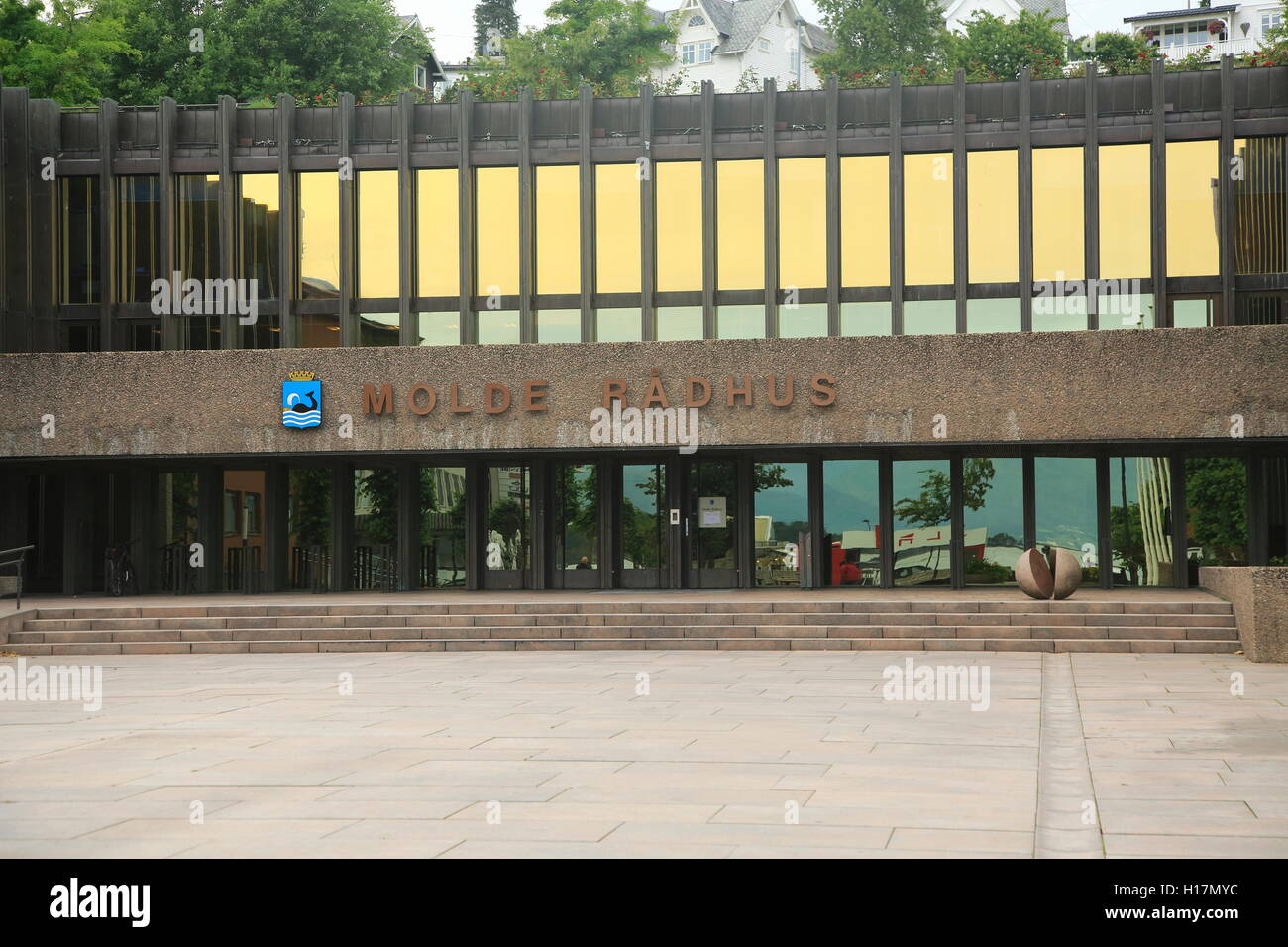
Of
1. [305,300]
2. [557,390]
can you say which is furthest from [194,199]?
[557,390]

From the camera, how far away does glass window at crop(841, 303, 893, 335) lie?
27578 mm

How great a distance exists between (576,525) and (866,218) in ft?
27.1

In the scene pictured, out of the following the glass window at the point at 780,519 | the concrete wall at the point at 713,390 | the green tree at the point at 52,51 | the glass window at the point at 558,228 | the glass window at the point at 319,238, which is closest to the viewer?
A: the concrete wall at the point at 713,390

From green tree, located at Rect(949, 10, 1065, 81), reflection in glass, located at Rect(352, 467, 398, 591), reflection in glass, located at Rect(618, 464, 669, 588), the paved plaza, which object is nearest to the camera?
the paved plaza

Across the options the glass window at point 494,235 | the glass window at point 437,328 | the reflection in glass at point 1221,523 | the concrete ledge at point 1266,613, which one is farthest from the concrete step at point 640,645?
the glass window at point 494,235

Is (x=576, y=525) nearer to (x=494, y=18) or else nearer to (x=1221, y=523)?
(x=1221, y=523)

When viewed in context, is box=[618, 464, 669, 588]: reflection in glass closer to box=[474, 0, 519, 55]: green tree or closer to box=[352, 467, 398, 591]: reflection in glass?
box=[352, 467, 398, 591]: reflection in glass

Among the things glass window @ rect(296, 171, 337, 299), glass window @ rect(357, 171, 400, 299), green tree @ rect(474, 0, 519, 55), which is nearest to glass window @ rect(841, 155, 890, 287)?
glass window @ rect(357, 171, 400, 299)

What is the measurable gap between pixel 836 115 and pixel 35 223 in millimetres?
16250

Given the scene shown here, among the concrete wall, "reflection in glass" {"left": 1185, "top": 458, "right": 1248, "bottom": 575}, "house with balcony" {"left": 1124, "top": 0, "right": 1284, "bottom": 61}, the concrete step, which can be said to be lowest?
the concrete step

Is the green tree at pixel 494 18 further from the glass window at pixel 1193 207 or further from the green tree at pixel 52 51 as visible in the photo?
the glass window at pixel 1193 207

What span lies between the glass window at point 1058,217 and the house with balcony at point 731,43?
73.4 meters

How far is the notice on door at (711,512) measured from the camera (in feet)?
90.4

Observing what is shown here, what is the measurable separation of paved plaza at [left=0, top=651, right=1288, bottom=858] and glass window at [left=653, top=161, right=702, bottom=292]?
12652 mm
